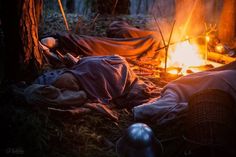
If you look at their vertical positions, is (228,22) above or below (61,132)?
above

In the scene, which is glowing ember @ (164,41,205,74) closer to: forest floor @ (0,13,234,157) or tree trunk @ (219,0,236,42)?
tree trunk @ (219,0,236,42)

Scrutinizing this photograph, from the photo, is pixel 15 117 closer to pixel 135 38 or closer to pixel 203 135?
pixel 203 135

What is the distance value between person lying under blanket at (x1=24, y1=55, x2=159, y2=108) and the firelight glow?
10.1 ft

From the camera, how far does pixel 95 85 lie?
19.2ft

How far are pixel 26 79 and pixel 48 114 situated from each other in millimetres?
1274

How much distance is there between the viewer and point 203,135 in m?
4.02

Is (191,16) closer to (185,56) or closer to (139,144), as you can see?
(185,56)

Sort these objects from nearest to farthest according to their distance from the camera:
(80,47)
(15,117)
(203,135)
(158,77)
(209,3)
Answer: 1. (203,135)
2. (15,117)
3. (158,77)
4. (80,47)
5. (209,3)

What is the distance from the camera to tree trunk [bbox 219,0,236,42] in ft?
36.8

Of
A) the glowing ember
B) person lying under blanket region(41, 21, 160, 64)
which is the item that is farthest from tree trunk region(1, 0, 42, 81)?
the glowing ember

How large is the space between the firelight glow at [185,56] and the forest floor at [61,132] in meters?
3.92

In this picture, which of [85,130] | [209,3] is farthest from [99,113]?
[209,3]

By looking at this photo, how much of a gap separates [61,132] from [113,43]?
4.73 meters

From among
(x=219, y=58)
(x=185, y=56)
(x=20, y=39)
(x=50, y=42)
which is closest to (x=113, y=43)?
(x=50, y=42)
